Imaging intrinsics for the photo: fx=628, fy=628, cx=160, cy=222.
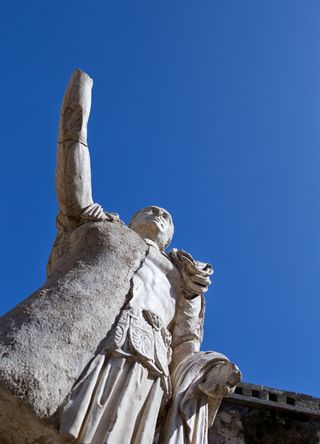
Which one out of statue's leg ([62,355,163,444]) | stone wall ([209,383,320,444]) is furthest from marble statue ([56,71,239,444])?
stone wall ([209,383,320,444])

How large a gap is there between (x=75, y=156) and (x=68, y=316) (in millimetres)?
1185

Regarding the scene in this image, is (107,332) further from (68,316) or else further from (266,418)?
(266,418)

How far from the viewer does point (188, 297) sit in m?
3.99

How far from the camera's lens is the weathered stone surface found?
257cm

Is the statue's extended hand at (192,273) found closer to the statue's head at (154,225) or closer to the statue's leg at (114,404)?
the statue's head at (154,225)

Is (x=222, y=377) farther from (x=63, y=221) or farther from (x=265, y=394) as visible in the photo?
(x=265, y=394)

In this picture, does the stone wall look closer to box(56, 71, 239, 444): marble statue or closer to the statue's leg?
box(56, 71, 239, 444): marble statue

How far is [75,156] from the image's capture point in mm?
3758

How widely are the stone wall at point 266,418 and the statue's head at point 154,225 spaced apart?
16.4ft

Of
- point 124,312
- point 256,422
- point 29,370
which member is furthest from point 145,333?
point 256,422

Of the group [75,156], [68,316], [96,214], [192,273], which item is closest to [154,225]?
[192,273]

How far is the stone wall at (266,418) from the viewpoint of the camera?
8.80 m

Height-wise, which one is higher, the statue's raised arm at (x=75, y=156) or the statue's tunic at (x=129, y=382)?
the statue's raised arm at (x=75, y=156)

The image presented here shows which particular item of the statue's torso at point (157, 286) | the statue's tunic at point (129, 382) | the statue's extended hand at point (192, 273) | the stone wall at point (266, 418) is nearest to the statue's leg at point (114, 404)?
the statue's tunic at point (129, 382)
